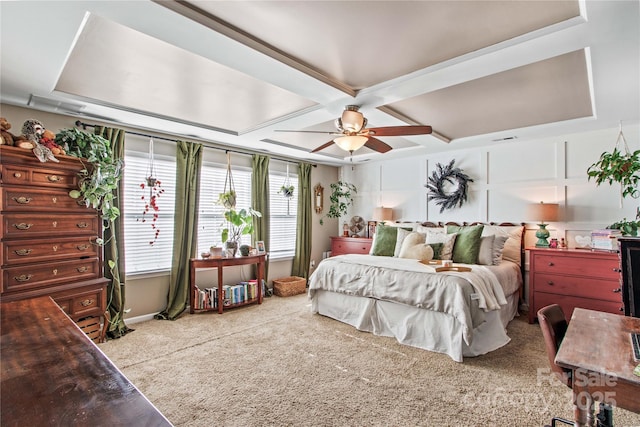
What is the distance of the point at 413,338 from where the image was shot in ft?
10.5

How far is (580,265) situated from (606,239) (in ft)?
1.21

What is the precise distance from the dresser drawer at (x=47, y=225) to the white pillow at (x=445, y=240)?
3.92 metres

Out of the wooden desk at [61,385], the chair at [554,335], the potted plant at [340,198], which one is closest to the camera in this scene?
the wooden desk at [61,385]

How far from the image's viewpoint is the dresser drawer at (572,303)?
331cm

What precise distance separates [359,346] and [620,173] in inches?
123

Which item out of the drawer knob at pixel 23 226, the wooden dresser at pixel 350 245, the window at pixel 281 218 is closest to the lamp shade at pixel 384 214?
the wooden dresser at pixel 350 245

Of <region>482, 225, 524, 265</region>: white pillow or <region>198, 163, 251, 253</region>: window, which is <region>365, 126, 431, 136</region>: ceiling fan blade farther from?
<region>198, 163, 251, 253</region>: window

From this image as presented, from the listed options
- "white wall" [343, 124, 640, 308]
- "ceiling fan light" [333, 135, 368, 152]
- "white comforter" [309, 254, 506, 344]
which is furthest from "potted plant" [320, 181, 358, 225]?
"ceiling fan light" [333, 135, 368, 152]

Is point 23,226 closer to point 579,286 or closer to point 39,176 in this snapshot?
point 39,176

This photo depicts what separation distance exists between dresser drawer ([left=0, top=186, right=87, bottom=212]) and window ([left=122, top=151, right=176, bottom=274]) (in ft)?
2.70

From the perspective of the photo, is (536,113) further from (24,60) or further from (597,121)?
(24,60)

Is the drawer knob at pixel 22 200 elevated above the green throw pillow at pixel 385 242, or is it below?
above

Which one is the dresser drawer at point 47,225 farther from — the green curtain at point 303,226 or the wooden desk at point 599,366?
the wooden desk at point 599,366

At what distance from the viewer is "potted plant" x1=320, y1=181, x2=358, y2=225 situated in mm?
6199
